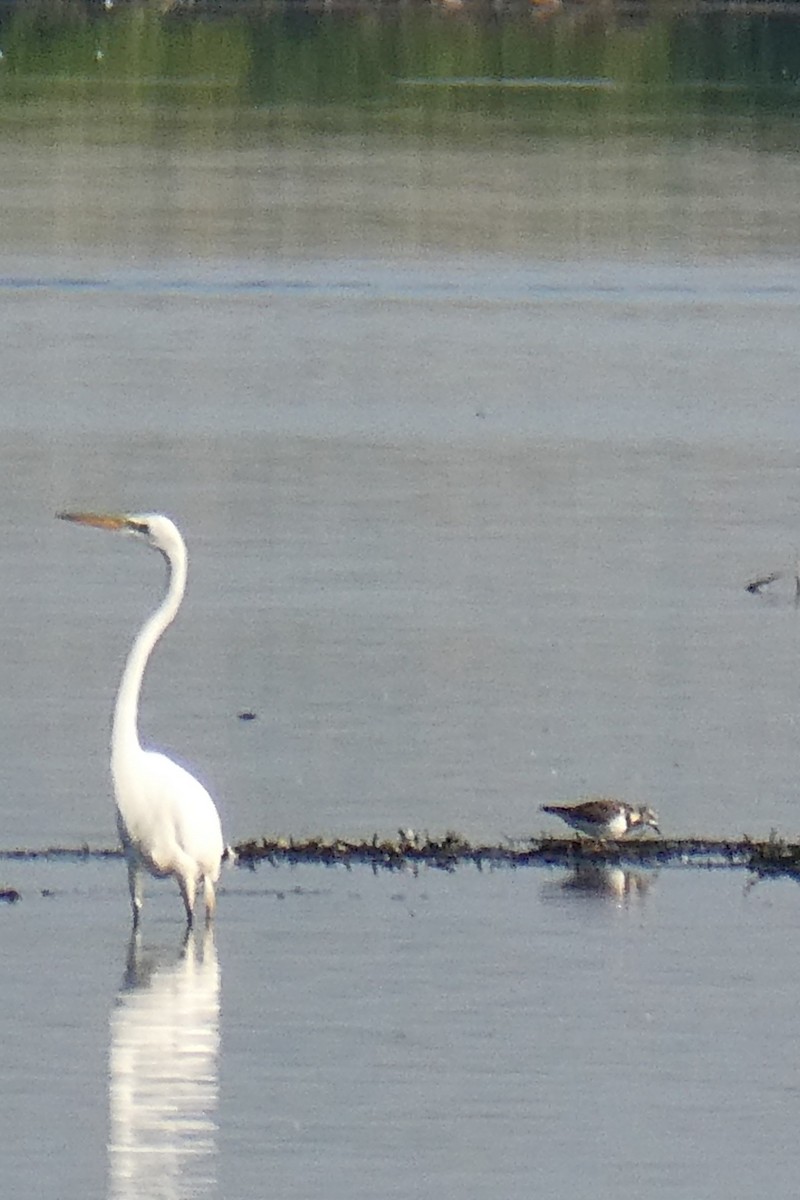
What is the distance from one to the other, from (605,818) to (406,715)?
7.44 feet

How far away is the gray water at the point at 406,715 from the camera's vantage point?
22.4ft

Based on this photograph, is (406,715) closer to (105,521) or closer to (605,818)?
(605,818)

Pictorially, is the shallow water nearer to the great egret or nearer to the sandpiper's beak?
the great egret

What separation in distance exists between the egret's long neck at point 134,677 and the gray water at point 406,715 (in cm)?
44

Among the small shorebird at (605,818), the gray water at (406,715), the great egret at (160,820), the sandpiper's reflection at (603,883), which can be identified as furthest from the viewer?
the small shorebird at (605,818)

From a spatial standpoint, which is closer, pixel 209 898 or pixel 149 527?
pixel 209 898

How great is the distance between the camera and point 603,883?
905 centimetres

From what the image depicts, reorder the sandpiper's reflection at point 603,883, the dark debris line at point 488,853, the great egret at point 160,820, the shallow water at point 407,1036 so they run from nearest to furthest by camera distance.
→ 1. the shallow water at point 407,1036
2. the great egret at point 160,820
3. the sandpiper's reflection at point 603,883
4. the dark debris line at point 488,853

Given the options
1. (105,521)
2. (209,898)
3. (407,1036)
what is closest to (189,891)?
(209,898)

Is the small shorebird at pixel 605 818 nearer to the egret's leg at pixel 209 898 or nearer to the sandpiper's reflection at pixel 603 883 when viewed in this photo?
the sandpiper's reflection at pixel 603 883

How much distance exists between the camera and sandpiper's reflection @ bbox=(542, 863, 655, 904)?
890 centimetres

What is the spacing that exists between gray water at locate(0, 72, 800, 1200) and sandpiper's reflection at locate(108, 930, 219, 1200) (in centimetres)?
1

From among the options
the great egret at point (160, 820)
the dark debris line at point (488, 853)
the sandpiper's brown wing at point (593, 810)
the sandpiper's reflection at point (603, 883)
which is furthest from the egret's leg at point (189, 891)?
the sandpiper's brown wing at point (593, 810)

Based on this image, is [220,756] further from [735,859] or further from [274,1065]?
[274,1065]
